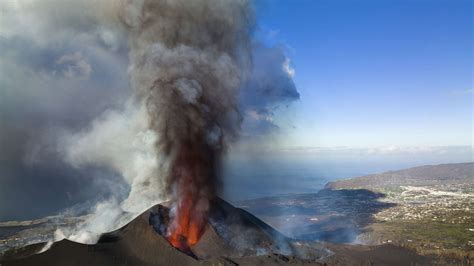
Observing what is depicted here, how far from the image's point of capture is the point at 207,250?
42.7 m

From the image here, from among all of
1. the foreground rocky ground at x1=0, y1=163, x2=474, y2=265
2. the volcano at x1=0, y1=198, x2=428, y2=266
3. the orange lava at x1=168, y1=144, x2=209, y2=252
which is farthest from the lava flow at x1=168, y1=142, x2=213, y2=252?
the foreground rocky ground at x1=0, y1=163, x2=474, y2=265

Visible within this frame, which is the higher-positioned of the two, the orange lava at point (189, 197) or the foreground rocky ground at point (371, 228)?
the orange lava at point (189, 197)

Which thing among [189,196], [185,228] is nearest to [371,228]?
[189,196]

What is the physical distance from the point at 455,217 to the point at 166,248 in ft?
360

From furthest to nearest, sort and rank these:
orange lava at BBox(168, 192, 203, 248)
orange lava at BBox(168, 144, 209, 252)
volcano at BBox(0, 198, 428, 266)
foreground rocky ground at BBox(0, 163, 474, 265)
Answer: foreground rocky ground at BBox(0, 163, 474, 265), orange lava at BBox(168, 144, 209, 252), orange lava at BBox(168, 192, 203, 248), volcano at BBox(0, 198, 428, 266)

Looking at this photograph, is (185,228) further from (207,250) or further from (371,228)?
(371,228)

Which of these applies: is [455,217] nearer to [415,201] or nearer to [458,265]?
[415,201]

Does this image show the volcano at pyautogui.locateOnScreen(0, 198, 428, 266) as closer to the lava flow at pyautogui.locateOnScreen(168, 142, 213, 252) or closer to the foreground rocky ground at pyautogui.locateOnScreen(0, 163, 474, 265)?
the foreground rocky ground at pyautogui.locateOnScreen(0, 163, 474, 265)

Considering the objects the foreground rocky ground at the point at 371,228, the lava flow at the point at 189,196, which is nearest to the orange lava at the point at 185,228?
the lava flow at the point at 189,196

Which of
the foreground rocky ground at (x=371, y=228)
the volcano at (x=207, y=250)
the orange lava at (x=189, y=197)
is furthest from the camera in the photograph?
the foreground rocky ground at (x=371, y=228)

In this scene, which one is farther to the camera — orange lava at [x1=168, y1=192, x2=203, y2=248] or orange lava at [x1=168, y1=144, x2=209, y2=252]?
orange lava at [x1=168, y1=144, x2=209, y2=252]

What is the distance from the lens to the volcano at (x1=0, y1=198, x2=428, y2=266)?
126ft

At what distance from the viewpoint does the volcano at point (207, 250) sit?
3841cm

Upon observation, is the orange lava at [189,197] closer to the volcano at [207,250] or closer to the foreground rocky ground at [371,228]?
the volcano at [207,250]
